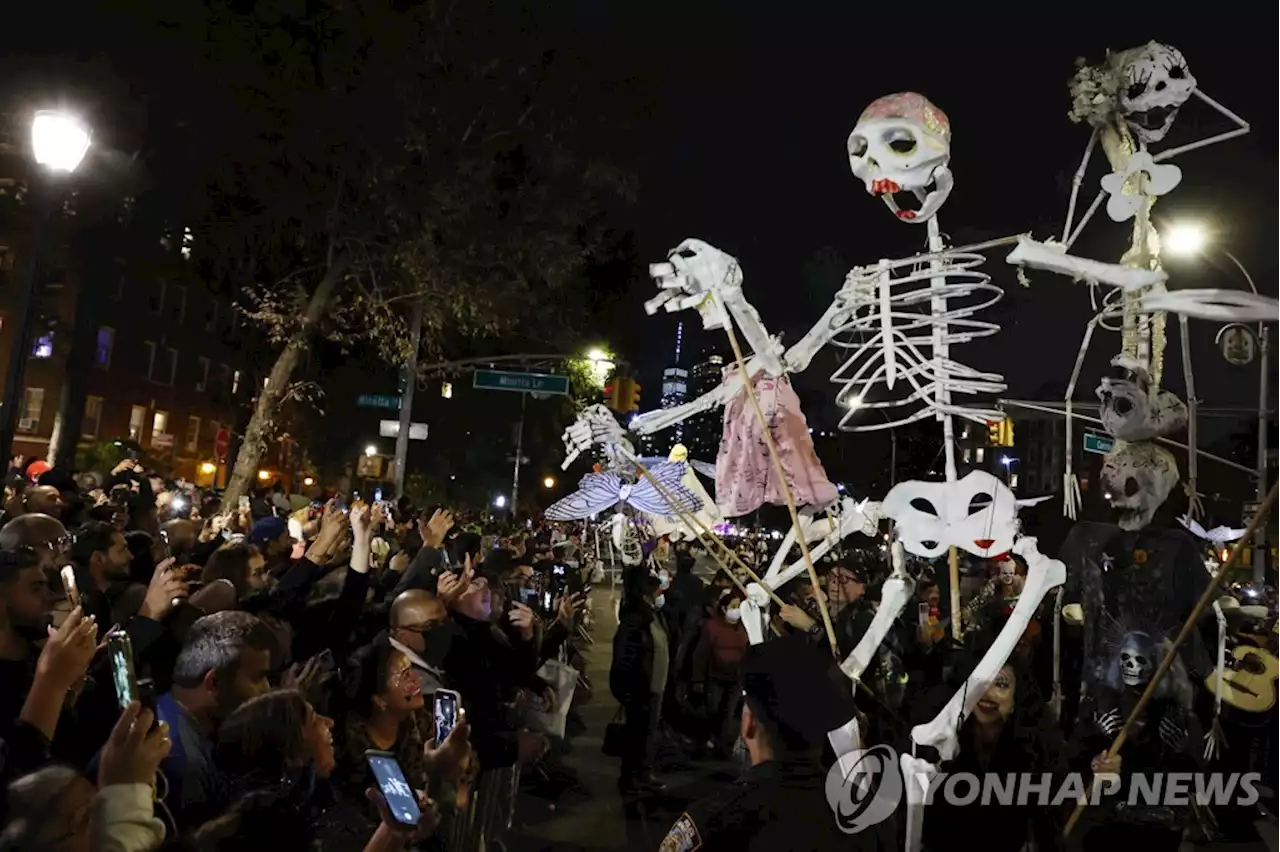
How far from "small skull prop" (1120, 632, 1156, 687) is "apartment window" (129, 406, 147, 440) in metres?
43.7

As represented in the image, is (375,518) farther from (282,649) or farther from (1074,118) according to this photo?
(1074,118)

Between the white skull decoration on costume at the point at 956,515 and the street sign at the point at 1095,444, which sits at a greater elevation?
the street sign at the point at 1095,444

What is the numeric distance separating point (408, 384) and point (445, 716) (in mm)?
17226

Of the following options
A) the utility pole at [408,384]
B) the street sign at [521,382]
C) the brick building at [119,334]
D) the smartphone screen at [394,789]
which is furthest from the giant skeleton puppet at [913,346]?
the brick building at [119,334]

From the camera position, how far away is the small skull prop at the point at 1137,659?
17.9 ft

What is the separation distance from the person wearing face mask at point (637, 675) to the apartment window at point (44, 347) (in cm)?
3491

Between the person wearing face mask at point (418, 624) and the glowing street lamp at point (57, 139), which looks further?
the glowing street lamp at point (57, 139)

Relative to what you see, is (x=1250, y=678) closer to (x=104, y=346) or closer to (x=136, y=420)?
(x=104, y=346)

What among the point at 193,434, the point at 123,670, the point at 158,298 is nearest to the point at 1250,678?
the point at 123,670

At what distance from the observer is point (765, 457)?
757cm

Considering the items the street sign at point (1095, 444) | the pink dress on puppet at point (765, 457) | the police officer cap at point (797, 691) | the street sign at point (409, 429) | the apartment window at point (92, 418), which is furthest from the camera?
the apartment window at point (92, 418)

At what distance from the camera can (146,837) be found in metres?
2.49

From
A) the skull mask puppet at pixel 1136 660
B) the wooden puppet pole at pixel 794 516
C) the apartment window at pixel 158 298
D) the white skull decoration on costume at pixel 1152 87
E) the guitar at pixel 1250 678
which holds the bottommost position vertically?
the guitar at pixel 1250 678

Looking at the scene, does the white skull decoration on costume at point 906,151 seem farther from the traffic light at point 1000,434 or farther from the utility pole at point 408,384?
the utility pole at point 408,384
